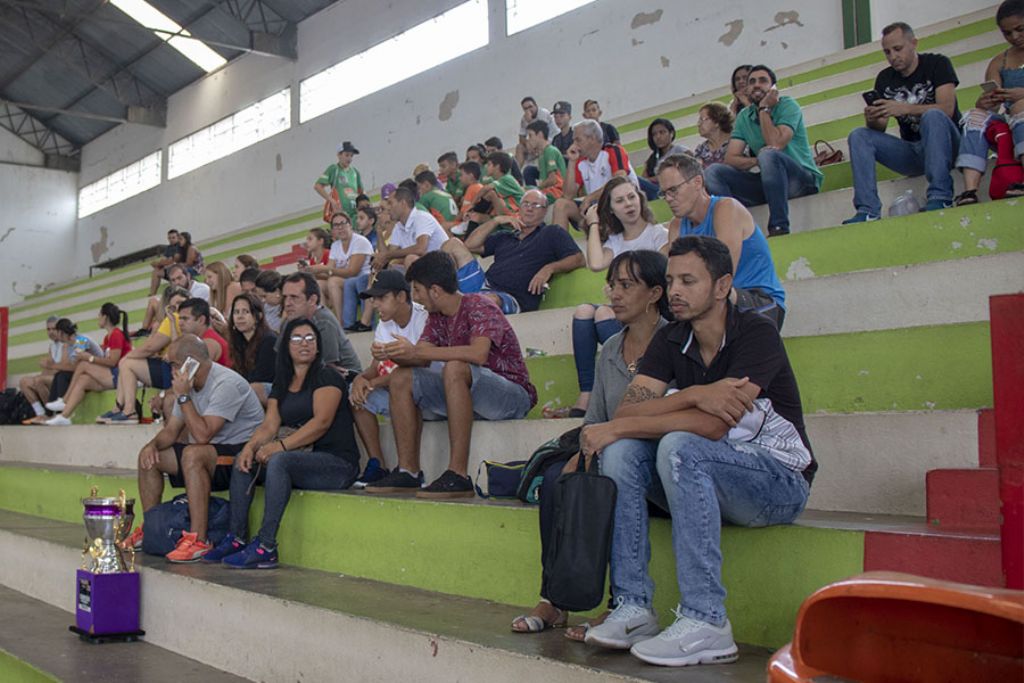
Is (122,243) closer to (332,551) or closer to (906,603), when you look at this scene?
(332,551)

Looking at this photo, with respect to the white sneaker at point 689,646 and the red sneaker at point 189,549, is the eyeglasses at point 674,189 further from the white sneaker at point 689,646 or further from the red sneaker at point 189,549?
the red sneaker at point 189,549

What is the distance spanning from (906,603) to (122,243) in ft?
66.1

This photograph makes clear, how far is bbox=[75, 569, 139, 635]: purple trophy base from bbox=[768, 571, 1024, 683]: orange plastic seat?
120 inches

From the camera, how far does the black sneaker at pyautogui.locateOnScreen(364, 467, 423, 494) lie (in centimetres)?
386

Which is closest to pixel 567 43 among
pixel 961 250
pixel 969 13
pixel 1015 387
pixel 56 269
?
pixel 969 13

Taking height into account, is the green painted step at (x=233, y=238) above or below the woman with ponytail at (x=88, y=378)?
above

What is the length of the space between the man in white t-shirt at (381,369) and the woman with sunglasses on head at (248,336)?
898mm

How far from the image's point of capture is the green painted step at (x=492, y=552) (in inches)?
91.3

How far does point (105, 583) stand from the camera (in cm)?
373

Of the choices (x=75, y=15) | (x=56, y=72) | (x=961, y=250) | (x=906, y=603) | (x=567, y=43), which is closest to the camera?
(x=906, y=603)

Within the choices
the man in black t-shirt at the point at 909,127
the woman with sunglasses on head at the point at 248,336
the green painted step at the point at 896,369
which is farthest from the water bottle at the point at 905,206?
the woman with sunglasses on head at the point at 248,336

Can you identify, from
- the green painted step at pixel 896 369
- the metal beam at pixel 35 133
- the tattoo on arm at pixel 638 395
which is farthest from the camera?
the metal beam at pixel 35 133

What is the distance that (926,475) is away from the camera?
2504 millimetres

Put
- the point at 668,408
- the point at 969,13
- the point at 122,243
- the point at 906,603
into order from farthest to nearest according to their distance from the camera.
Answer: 1. the point at 122,243
2. the point at 969,13
3. the point at 668,408
4. the point at 906,603
